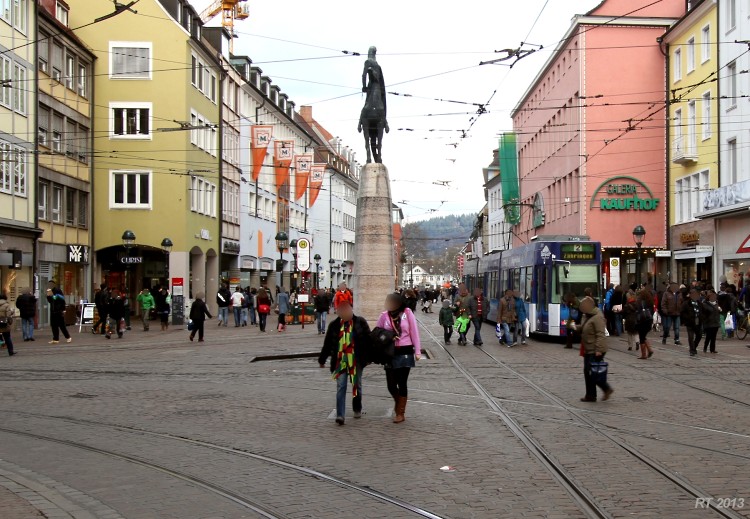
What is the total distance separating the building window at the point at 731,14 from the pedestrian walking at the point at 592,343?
2898cm

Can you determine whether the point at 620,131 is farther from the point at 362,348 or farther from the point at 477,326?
the point at 362,348

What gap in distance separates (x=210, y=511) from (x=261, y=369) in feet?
42.6

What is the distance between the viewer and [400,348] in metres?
11.4

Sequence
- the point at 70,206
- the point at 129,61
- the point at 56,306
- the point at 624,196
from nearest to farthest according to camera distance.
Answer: the point at 56,306 → the point at 70,206 → the point at 129,61 → the point at 624,196

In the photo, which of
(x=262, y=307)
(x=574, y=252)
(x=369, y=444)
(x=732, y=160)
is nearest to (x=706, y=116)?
(x=732, y=160)

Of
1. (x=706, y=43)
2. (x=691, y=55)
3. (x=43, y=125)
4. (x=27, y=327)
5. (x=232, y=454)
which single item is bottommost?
(x=232, y=454)

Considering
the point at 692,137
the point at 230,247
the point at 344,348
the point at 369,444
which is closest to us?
the point at 369,444

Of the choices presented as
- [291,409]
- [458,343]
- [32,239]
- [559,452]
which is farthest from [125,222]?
[559,452]

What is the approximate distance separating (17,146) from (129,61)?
10718 millimetres

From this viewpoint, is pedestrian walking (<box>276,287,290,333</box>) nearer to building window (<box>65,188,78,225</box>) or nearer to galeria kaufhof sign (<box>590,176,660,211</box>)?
building window (<box>65,188,78,225</box>)

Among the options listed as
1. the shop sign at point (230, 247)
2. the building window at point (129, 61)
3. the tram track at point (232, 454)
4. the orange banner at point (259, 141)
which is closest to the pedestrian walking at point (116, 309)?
the building window at point (129, 61)

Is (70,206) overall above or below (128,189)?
below

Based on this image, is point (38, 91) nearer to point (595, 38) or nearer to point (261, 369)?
point (261, 369)

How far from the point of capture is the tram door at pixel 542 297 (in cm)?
2820
